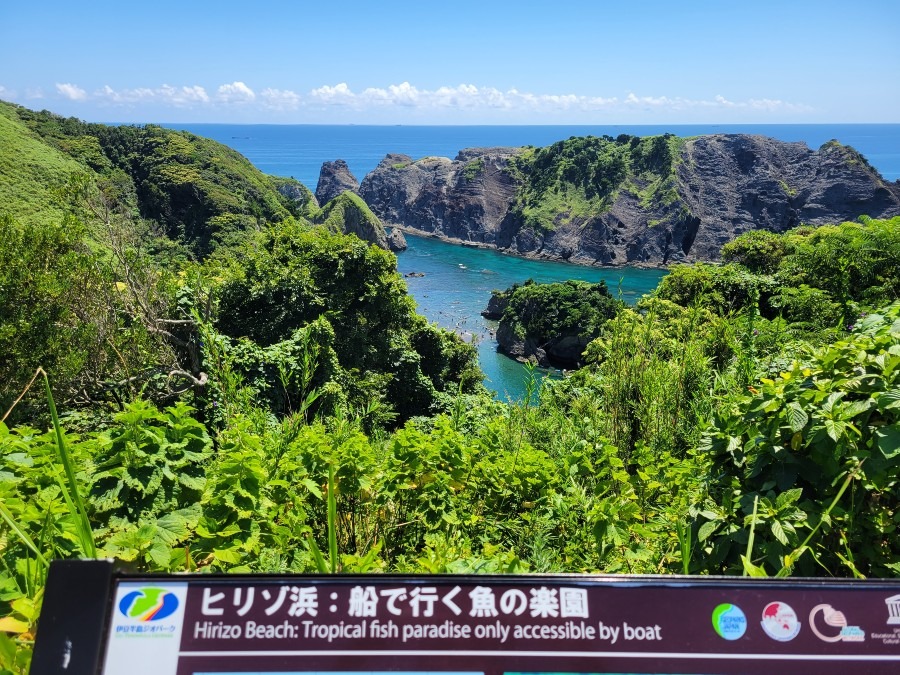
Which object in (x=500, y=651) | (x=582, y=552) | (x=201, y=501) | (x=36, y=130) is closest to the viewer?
(x=500, y=651)

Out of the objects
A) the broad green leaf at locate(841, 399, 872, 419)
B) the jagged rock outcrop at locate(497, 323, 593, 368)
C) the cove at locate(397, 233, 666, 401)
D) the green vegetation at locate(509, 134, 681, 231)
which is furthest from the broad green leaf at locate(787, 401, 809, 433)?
the green vegetation at locate(509, 134, 681, 231)

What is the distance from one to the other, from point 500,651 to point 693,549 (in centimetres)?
123

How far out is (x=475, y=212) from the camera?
102 meters

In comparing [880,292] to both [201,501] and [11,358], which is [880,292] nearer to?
[201,501]

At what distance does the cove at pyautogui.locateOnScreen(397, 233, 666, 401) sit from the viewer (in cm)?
4771

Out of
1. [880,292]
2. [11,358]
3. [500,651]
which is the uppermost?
[500,651]

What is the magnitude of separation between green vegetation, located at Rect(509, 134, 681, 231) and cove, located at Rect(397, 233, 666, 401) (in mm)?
9096

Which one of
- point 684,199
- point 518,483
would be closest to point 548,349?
point 518,483

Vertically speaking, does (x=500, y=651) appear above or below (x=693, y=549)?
above

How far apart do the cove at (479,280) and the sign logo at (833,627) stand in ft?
119

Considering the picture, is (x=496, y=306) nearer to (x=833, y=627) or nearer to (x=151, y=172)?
(x=151, y=172)

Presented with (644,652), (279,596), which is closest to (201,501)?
(279,596)

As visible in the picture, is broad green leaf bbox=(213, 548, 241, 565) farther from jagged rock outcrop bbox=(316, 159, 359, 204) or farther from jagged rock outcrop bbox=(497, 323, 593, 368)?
jagged rock outcrop bbox=(316, 159, 359, 204)

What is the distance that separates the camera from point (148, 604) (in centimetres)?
125
